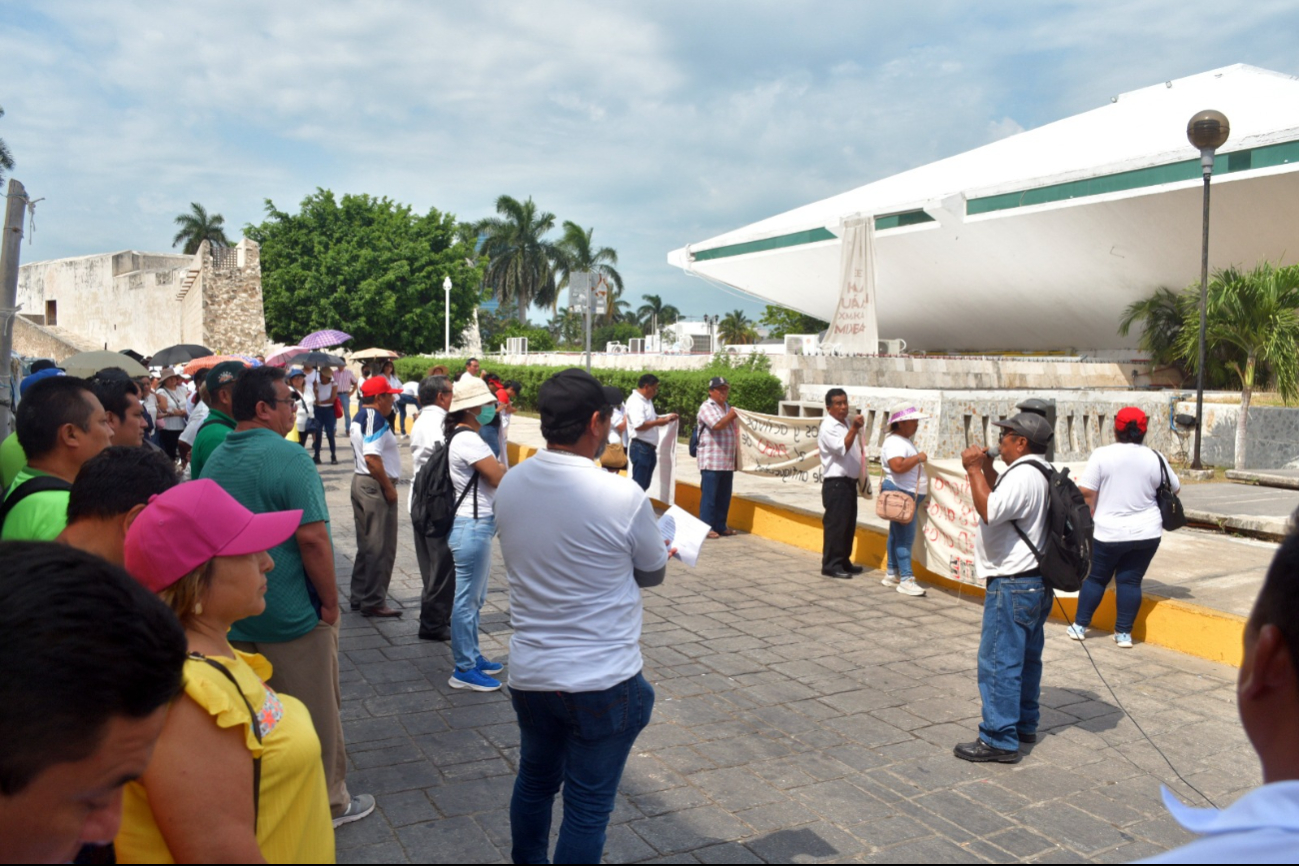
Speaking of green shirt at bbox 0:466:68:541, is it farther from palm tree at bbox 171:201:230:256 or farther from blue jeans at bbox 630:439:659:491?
palm tree at bbox 171:201:230:256

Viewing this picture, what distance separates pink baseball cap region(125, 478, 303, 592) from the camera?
6.92ft

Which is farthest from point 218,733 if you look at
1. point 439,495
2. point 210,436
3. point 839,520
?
point 839,520

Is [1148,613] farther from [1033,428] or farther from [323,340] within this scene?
[323,340]

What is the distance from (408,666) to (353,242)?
124 ft

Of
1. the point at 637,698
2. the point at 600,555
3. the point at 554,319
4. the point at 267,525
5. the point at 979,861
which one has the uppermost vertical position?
the point at 554,319

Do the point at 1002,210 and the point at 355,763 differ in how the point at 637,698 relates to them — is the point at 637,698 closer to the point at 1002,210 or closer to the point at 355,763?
the point at 355,763

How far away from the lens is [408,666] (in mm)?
5820

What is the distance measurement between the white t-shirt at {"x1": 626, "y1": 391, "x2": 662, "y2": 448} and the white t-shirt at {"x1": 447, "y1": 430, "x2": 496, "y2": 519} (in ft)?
17.6

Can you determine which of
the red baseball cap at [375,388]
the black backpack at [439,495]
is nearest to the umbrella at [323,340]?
the red baseball cap at [375,388]

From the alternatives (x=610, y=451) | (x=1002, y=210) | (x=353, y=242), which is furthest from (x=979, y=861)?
(x=353, y=242)

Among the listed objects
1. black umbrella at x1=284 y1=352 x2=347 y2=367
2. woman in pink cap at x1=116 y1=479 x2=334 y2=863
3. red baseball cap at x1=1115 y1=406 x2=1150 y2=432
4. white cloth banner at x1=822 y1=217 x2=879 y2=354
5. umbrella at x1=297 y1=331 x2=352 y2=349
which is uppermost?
white cloth banner at x1=822 y1=217 x2=879 y2=354

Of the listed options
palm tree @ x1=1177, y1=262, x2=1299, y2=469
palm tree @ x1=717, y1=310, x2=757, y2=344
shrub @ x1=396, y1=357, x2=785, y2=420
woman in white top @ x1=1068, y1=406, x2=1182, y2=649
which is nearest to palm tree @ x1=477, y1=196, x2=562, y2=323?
palm tree @ x1=717, y1=310, x2=757, y2=344

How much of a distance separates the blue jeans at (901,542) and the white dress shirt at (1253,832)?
7.01m

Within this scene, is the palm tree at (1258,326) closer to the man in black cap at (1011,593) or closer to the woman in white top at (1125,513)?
the woman in white top at (1125,513)
